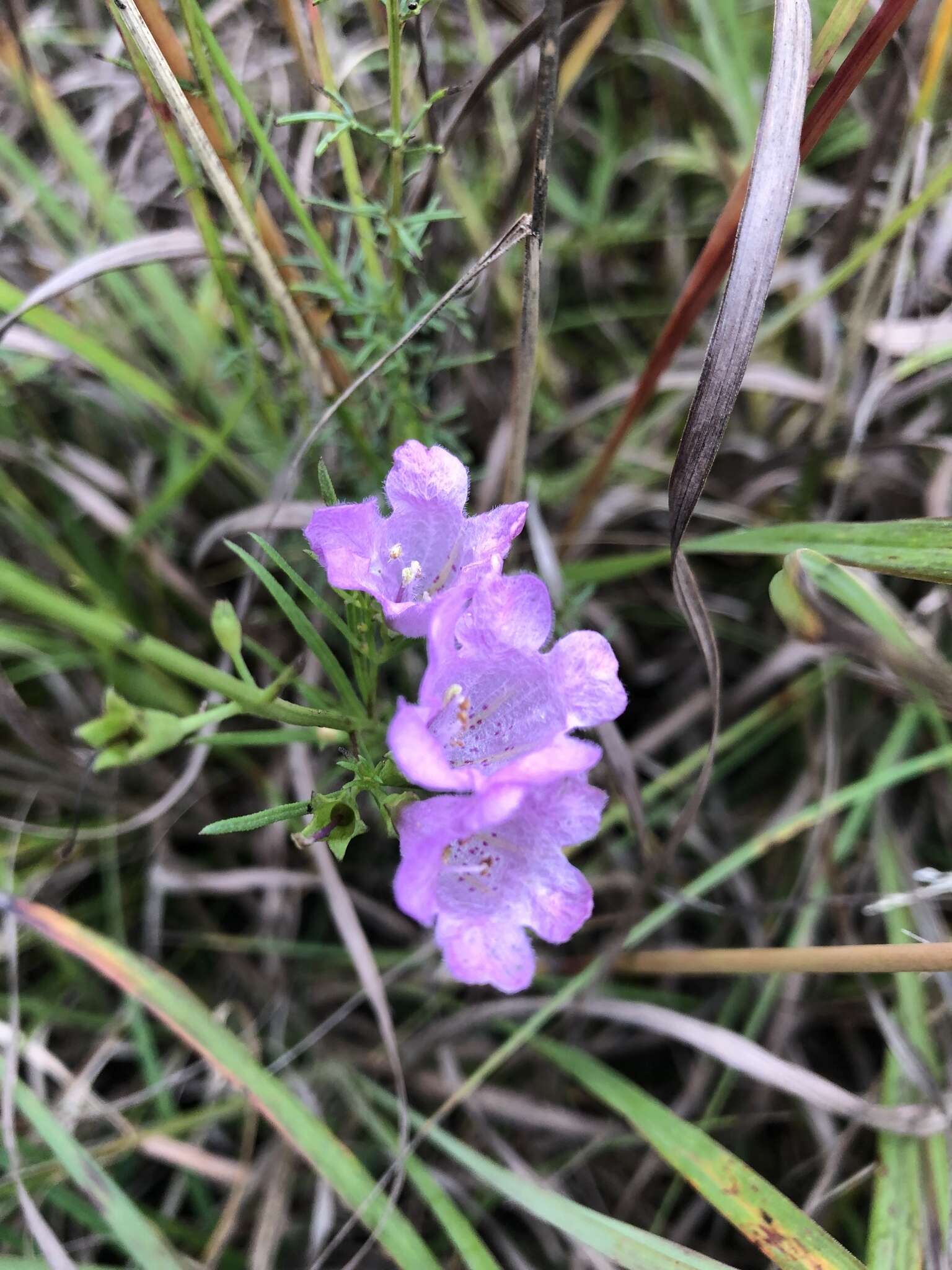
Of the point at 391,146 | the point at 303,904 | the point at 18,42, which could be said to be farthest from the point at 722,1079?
the point at 18,42

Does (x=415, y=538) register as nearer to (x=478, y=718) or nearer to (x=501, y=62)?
(x=478, y=718)

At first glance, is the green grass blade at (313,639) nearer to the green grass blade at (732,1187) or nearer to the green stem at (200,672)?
the green stem at (200,672)

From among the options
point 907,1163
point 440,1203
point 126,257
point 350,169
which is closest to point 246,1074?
point 440,1203

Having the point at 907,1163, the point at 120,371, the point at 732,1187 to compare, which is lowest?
the point at 907,1163

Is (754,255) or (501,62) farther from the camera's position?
(501,62)

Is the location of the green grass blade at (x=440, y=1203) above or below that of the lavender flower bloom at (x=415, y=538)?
below

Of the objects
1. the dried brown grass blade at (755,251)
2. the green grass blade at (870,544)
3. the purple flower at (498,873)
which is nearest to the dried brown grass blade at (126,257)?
the dried brown grass blade at (755,251)
